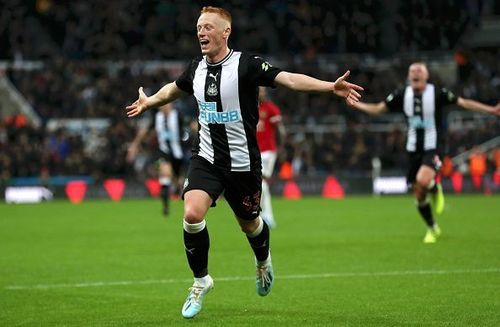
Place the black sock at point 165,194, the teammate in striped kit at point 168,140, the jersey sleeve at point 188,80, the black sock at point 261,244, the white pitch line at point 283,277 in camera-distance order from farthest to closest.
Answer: the teammate in striped kit at point 168,140 < the black sock at point 165,194 < the white pitch line at point 283,277 < the black sock at point 261,244 < the jersey sleeve at point 188,80

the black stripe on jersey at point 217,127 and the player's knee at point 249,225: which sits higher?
the black stripe on jersey at point 217,127

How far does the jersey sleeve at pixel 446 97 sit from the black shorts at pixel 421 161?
0.73 meters

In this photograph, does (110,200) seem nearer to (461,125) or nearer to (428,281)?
(461,125)

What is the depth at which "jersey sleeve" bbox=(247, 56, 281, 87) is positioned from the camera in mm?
8367

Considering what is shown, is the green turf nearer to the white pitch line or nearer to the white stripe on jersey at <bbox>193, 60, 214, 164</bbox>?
the white pitch line

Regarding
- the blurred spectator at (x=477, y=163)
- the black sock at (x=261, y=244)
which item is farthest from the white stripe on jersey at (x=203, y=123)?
the blurred spectator at (x=477, y=163)

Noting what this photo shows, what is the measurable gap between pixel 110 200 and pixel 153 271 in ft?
59.6

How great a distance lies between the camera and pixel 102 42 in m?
36.7

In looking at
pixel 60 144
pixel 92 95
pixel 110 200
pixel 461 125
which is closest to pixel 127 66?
pixel 92 95

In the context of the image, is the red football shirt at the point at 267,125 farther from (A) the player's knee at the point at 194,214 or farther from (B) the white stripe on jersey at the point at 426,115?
(A) the player's knee at the point at 194,214

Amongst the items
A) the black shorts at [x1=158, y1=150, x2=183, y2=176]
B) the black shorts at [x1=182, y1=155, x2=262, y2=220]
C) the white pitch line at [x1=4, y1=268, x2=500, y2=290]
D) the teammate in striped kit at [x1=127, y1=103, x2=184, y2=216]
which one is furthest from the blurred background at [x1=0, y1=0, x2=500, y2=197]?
the black shorts at [x1=182, y1=155, x2=262, y2=220]

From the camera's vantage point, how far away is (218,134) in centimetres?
859

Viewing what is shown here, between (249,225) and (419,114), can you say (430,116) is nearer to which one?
(419,114)

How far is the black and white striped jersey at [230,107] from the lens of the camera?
8477 millimetres
